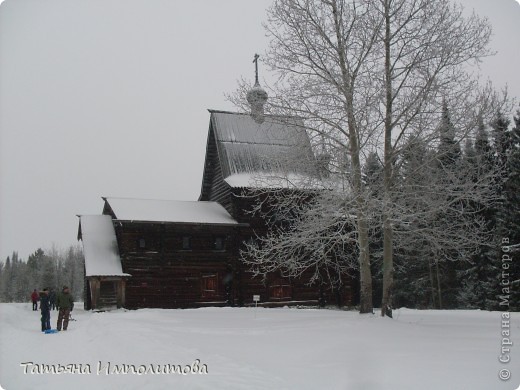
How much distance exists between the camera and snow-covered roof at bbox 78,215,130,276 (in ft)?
92.7

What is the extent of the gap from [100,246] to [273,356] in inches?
866

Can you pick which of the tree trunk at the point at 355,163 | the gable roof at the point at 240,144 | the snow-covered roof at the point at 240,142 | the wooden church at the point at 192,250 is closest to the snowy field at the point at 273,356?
the tree trunk at the point at 355,163

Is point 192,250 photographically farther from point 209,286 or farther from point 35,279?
point 35,279

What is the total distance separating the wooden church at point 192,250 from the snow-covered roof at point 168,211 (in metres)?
0.05

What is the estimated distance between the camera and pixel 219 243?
102 ft

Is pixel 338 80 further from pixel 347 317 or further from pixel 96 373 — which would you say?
pixel 96 373

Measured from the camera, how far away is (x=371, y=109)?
52.4 ft

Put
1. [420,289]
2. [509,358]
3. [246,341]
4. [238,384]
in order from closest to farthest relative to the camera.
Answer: [238,384], [509,358], [246,341], [420,289]

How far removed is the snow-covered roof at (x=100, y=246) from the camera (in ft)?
92.7

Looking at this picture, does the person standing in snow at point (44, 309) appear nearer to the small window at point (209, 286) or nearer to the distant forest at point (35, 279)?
the small window at point (209, 286)

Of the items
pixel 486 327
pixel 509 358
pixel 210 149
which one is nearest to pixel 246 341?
pixel 509 358

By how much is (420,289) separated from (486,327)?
27.8 metres

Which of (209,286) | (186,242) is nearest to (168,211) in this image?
(186,242)

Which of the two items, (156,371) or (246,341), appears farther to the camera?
(246,341)
